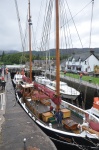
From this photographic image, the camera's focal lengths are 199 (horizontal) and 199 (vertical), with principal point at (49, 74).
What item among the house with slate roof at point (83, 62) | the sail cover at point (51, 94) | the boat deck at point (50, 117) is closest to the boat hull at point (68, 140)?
the boat deck at point (50, 117)

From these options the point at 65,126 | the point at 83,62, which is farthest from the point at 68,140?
the point at 83,62

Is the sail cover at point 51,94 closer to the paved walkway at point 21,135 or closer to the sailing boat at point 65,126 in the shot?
the sailing boat at point 65,126

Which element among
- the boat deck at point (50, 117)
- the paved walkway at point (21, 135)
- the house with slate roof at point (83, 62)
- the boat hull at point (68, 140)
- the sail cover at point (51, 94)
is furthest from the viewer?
the house with slate roof at point (83, 62)

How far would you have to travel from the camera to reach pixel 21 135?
424 inches

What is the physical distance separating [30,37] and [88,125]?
20.5 m

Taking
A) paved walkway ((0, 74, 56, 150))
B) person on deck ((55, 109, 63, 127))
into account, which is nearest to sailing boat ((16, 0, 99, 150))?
person on deck ((55, 109, 63, 127))

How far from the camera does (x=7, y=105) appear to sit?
1848 centimetres

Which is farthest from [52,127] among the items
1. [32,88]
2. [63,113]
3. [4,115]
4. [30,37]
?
[30,37]

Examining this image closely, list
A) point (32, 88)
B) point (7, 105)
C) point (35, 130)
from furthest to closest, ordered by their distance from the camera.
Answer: point (32, 88), point (7, 105), point (35, 130)

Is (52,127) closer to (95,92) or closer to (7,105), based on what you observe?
(7,105)

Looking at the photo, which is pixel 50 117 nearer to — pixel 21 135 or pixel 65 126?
pixel 65 126

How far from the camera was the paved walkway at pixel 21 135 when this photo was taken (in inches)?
364

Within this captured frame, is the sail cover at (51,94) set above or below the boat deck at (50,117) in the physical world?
above

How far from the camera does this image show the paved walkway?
30.3ft
